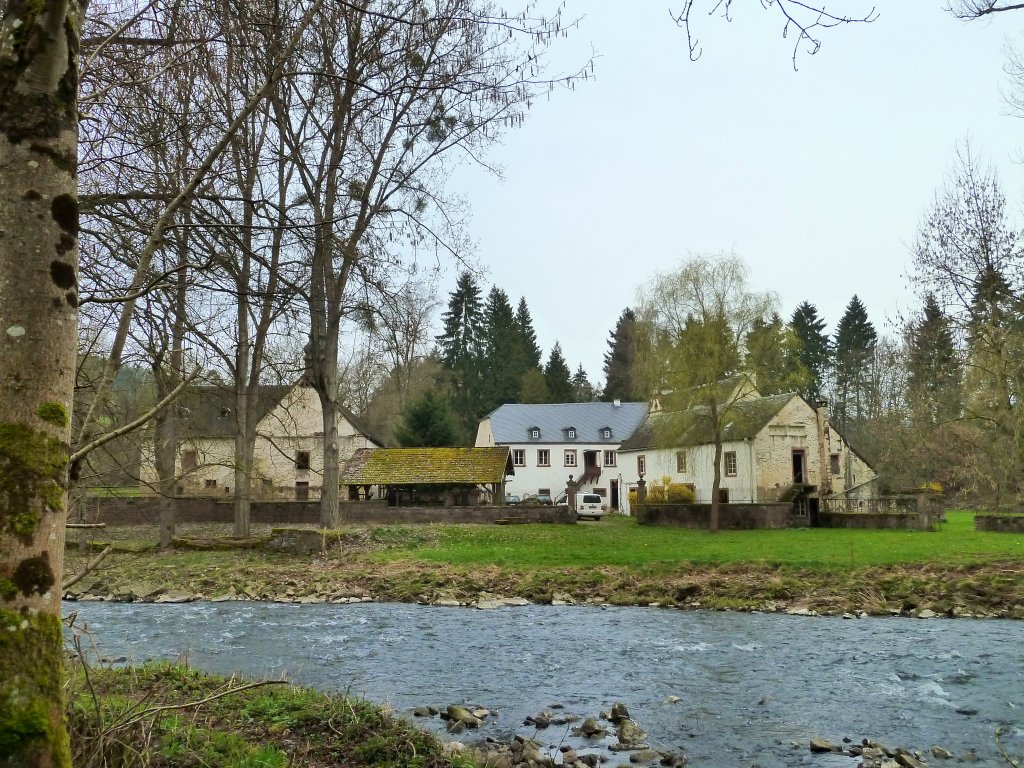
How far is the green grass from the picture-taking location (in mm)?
22234

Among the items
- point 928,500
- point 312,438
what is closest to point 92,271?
point 928,500

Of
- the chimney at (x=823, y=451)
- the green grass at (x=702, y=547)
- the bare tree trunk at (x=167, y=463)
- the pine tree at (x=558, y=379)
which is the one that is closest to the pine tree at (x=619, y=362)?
the pine tree at (x=558, y=379)

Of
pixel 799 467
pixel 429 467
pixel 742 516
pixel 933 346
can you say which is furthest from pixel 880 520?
pixel 429 467

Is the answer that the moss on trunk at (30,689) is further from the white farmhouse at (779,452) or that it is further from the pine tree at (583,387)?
the pine tree at (583,387)

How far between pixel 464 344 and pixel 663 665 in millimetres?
71108

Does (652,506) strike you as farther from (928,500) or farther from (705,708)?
(705,708)

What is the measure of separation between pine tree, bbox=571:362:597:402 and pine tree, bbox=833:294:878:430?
28.0 metres

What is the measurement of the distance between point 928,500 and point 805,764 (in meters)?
32.3

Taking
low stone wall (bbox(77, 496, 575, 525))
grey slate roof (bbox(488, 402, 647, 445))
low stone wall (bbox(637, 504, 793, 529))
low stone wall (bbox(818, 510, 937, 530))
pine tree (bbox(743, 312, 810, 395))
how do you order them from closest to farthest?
low stone wall (bbox(77, 496, 575, 525)) → low stone wall (bbox(818, 510, 937, 530)) → pine tree (bbox(743, 312, 810, 395)) → low stone wall (bbox(637, 504, 793, 529)) → grey slate roof (bbox(488, 402, 647, 445))

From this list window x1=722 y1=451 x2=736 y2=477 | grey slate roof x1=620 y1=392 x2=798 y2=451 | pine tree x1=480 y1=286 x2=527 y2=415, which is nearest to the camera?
grey slate roof x1=620 y1=392 x2=798 y2=451

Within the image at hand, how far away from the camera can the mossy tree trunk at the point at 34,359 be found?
2605 millimetres

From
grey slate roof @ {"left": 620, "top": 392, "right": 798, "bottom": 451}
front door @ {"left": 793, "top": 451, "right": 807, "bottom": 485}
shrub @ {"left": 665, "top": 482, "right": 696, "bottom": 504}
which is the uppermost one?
grey slate roof @ {"left": 620, "top": 392, "right": 798, "bottom": 451}

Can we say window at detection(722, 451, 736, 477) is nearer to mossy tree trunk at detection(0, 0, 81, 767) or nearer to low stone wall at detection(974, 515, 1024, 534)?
low stone wall at detection(974, 515, 1024, 534)

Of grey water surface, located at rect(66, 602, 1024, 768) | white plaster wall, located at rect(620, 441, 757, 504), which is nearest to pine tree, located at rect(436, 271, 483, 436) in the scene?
white plaster wall, located at rect(620, 441, 757, 504)
